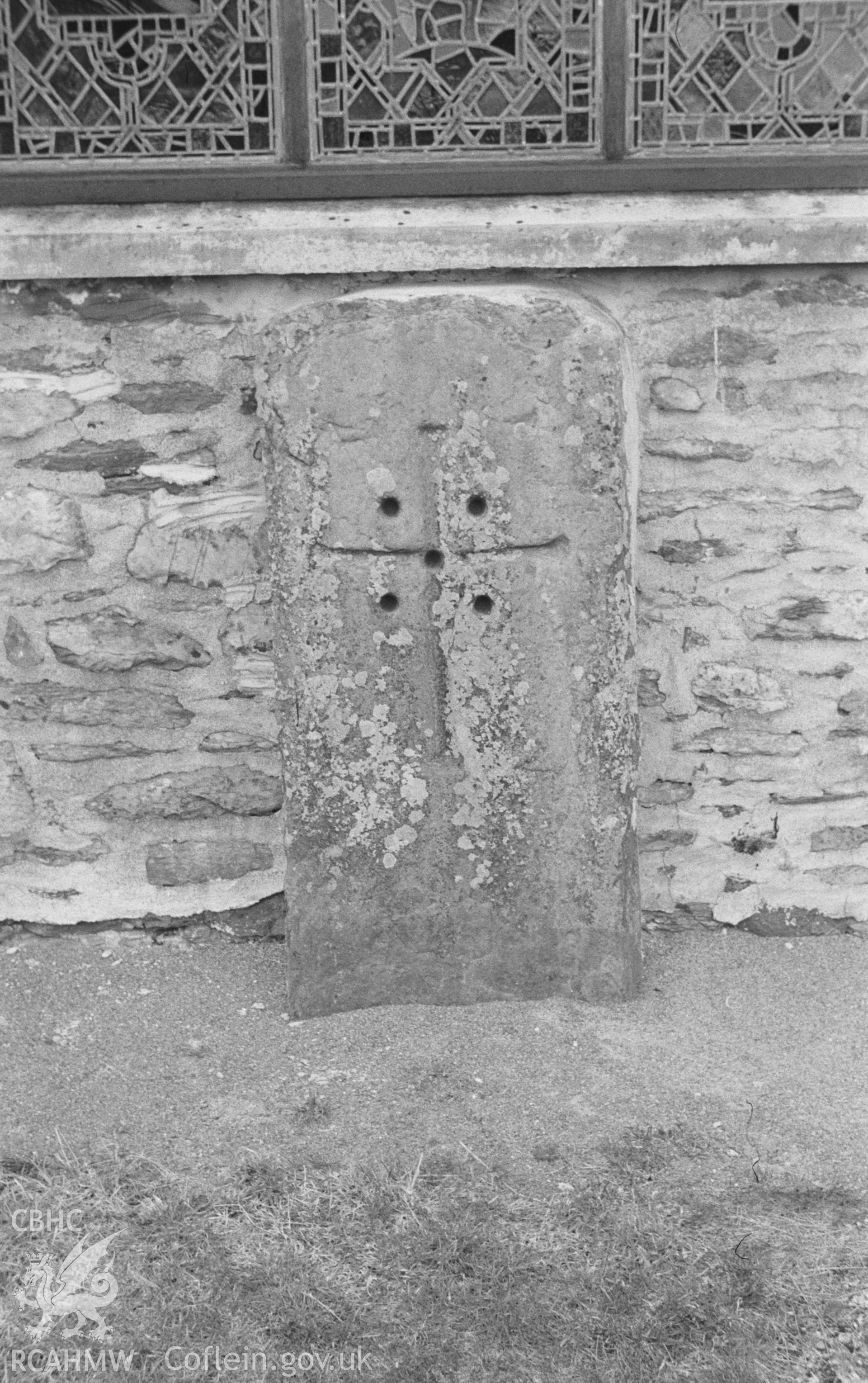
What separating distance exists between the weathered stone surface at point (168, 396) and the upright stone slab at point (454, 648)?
0.35 meters

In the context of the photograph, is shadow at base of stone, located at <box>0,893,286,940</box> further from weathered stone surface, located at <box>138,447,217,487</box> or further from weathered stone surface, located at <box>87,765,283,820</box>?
weathered stone surface, located at <box>138,447,217,487</box>

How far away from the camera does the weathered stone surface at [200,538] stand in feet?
11.8

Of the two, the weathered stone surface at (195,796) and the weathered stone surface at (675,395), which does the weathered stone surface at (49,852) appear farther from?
the weathered stone surface at (675,395)

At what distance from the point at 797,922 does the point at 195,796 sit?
1721mm

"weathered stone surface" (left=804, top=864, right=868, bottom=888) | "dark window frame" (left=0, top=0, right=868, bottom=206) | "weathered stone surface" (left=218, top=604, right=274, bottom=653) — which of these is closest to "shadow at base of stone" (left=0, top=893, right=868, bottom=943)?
"weathered stone surface" (left=804, top=864, right=868, bottom=888)

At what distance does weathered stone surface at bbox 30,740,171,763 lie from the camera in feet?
12.3

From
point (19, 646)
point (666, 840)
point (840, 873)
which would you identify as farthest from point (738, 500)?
point (19, 646)

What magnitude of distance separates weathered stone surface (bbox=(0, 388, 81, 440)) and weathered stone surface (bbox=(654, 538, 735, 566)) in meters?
1.57

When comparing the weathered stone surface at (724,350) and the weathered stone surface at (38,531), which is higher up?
the weathered stone surface at (724,350)

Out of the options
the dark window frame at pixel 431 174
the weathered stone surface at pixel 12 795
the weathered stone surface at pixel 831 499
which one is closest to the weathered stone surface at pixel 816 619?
the weathered stone surface at pixel 831 499

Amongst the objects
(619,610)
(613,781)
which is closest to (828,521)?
(619,610)

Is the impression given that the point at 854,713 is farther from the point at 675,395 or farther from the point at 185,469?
the point at 185,469

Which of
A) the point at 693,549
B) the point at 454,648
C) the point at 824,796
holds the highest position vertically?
the point at 693,549

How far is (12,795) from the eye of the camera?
3.80 meters
